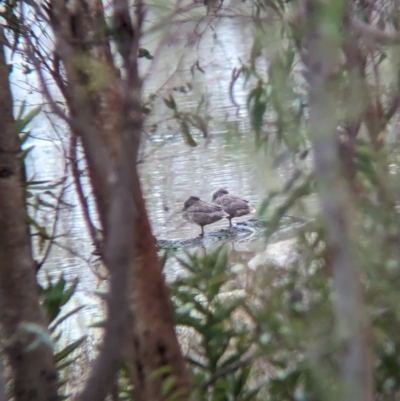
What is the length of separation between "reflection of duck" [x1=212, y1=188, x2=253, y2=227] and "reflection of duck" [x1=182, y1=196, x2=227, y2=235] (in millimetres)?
23

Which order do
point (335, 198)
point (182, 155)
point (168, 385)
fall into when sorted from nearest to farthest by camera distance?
point (335, 198) < point (168, 385) < point (182, 155)

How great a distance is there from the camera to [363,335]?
63cm

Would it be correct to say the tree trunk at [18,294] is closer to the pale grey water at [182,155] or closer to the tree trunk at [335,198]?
the pale grey water at [182,155]

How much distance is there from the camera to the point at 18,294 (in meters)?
0.84

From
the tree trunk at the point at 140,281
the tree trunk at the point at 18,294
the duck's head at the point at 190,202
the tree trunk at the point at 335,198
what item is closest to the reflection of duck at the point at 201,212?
the duck's head at the point at 190,202

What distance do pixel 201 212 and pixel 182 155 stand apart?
24cm

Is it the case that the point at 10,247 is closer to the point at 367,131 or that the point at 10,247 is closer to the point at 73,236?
the point at 367,131

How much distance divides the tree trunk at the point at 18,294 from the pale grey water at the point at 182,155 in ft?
0.55

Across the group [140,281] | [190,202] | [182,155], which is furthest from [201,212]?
[140,281]

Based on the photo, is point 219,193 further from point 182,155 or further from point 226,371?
point 226,371

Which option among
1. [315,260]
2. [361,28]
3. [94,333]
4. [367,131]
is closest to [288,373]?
[315,260]

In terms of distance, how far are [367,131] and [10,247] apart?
1.90ft

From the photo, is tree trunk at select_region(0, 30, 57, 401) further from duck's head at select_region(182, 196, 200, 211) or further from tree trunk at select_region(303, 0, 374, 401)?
duck's head at select_region(182, 196, 200, 211)

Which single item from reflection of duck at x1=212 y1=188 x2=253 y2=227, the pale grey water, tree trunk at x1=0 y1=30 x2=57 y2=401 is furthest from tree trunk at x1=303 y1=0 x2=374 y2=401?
reflection of duck at x1=212 y1=188 x2=253 y2=227
